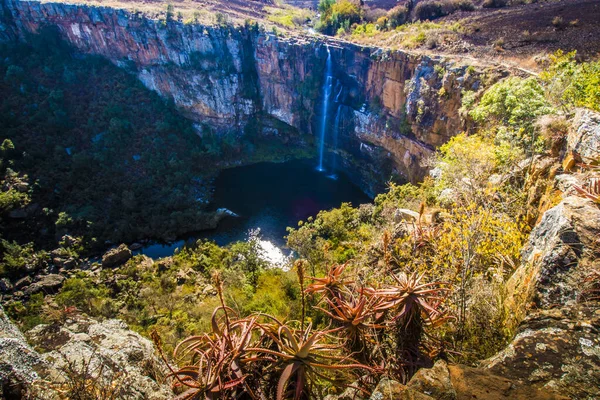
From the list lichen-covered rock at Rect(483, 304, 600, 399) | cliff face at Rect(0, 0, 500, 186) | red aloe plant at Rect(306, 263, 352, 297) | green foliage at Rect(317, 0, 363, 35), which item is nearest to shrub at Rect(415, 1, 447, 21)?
cliff face at Rect(0, 0, 500, 186)

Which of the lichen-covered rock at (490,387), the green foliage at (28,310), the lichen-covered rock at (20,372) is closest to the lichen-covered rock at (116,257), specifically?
the green foliage at (28,310)

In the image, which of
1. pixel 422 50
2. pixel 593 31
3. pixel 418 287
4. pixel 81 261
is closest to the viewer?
pixel 418 287

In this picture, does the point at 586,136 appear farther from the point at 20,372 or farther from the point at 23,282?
the point at 23,282

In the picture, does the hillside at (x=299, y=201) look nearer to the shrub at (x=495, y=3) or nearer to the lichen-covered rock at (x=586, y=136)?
the lichen-covered rock at (x=586, y=136)

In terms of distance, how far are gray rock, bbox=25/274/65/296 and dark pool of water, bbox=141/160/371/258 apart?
6608 mm

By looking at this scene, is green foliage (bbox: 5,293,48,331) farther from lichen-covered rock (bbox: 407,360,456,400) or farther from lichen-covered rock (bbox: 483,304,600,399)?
lichen-covered rock (bbox: 483,304,600,399)

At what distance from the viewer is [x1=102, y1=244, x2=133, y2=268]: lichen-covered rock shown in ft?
81.9

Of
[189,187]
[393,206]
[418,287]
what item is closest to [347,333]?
[418,287]

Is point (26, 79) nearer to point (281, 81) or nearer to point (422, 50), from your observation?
point (281, 81)

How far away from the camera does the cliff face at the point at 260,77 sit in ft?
105

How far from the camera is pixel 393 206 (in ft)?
64.4

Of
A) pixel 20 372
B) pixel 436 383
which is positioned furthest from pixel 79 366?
pixel 436 383

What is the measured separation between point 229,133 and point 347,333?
41.5m

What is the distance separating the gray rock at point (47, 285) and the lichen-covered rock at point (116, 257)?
295 cm
